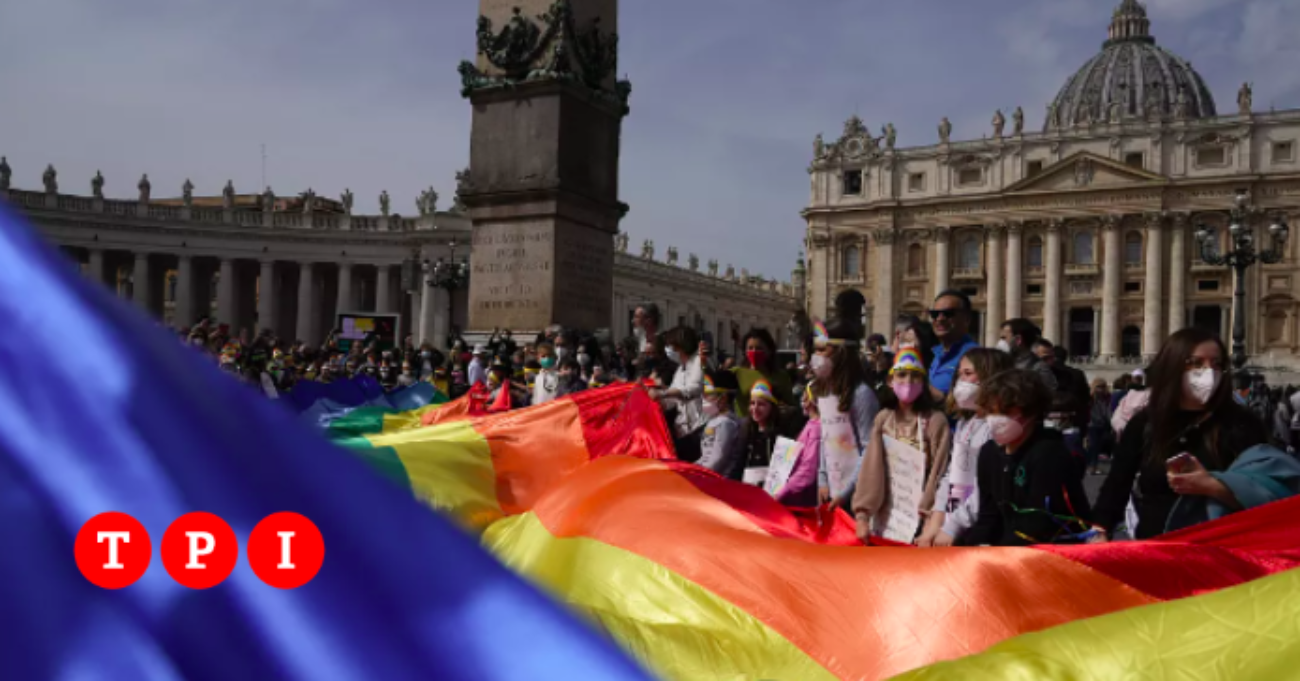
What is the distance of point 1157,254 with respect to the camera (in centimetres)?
7725

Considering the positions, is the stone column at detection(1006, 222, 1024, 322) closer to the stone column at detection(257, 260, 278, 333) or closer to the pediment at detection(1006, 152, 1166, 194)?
the pediment at detection(1006, 152, 1166, 194)

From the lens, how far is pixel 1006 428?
15.3 feet

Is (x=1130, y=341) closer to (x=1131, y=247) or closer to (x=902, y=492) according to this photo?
(x=1131, y=247)

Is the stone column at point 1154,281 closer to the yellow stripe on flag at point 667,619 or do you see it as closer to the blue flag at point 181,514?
the yellow stripe on flag at point 667,619

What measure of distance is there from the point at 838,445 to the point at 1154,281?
79796 millimetres

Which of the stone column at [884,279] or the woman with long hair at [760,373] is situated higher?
the stone column at [884,279]

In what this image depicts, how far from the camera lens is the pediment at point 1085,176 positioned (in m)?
78.1

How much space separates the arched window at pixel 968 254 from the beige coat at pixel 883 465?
8270cm

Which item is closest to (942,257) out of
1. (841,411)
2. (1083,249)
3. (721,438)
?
(1083,249)

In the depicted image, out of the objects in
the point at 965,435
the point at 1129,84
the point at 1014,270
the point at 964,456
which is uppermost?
the point at 1129,84

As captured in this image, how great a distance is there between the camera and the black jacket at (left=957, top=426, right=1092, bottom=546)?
175 inches

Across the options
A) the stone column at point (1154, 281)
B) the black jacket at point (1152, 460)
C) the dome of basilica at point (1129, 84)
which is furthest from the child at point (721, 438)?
the dome of basilica at point (1129, 84)

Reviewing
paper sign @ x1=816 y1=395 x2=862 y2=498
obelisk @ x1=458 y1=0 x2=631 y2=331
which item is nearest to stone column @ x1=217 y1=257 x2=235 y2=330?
obelisk @ x1=458 y1=0 x2=631 y2=331

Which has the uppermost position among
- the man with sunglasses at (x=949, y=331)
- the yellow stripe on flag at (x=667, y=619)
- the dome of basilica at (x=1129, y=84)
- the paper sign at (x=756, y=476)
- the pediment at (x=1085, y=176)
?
the dome of basilica at (x=1129, y=84)
